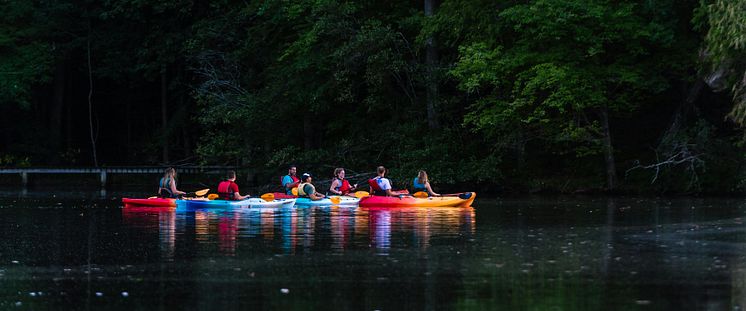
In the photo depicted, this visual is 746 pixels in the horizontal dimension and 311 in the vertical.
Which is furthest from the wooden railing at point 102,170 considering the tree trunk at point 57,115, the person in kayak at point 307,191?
the person in kayak at point 307,191

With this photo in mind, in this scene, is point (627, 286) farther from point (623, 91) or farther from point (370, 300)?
point (623, 91)

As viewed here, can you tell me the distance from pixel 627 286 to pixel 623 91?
1046 inches

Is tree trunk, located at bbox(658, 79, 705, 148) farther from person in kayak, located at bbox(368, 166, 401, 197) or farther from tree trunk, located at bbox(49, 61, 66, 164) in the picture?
tree trunk, located at bbox(49, 61, 66, 164)

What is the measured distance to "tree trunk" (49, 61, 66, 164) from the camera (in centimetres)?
5759

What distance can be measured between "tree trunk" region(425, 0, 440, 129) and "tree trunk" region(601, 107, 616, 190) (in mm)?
5930

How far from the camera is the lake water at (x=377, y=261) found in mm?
13086

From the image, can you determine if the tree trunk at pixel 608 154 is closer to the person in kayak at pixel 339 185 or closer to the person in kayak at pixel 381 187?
the person in kayak at pixel 339 185

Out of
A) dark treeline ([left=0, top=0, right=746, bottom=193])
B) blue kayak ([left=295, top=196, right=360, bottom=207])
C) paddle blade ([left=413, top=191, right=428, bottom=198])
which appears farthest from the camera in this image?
dark treeline ([left=0, top=0, right=746, bottom=193])

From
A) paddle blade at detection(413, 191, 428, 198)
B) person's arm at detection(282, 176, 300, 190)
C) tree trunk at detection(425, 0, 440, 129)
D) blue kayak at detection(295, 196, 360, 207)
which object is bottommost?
blue kayak at detection(295, 196, 360, 207)

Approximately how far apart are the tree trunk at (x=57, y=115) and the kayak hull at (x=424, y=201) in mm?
28784

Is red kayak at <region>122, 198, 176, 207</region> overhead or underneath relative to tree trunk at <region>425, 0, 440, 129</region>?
underneath

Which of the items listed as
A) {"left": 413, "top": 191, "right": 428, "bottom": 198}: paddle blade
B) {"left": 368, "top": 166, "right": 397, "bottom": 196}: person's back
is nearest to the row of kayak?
{"left": 368, "top": 166, "right": 397, "bottom": 196}: person's back

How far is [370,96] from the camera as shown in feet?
144

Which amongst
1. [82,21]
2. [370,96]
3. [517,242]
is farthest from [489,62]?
[82,21]
